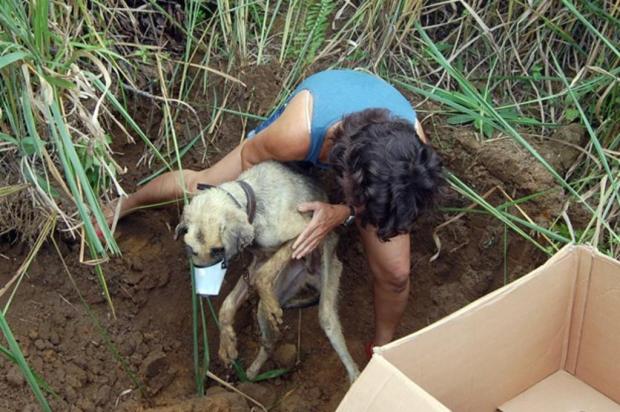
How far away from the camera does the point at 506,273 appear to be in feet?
12.0

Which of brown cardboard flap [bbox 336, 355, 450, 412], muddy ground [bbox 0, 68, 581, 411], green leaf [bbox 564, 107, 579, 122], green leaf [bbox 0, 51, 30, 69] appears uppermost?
green leaf [bbox 0, 51, 30, 69]

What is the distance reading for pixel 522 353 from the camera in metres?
2.71

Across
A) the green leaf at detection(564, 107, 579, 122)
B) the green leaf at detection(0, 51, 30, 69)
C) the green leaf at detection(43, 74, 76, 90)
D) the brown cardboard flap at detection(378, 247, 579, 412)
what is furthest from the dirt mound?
the green leaf at detection(0, 51, 30, 69)

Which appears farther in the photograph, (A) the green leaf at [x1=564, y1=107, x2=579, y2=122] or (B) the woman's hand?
(A) the green leaf at [x1=564, y1=107, x2=579, y2=122]

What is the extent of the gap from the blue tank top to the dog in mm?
205

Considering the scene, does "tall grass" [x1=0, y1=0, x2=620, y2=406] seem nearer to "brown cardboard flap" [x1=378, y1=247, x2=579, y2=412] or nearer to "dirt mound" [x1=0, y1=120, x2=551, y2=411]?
"dirt mound" [x1=0, y1=120, x2=551, y2=411]

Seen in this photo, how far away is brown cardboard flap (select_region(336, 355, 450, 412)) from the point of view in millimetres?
1950

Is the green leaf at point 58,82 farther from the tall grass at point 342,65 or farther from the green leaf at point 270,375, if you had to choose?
the green leaf at point 270,375

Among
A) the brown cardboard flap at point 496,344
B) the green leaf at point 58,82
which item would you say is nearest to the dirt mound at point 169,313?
the brown cardboard flap at point 496,344

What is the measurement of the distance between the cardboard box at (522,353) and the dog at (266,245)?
94cm

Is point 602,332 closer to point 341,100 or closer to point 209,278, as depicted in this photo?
point 341,100

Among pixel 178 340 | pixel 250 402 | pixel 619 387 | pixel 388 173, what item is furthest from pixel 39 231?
pixel 619 387

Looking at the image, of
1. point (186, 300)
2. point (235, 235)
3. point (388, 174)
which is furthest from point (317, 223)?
point (186, 300)

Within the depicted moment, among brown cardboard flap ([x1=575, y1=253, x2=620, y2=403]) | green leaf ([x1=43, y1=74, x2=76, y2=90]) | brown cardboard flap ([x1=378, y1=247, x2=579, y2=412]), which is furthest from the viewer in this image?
green leaf ([x1=43, y1=74, x2=76, y2=90])
